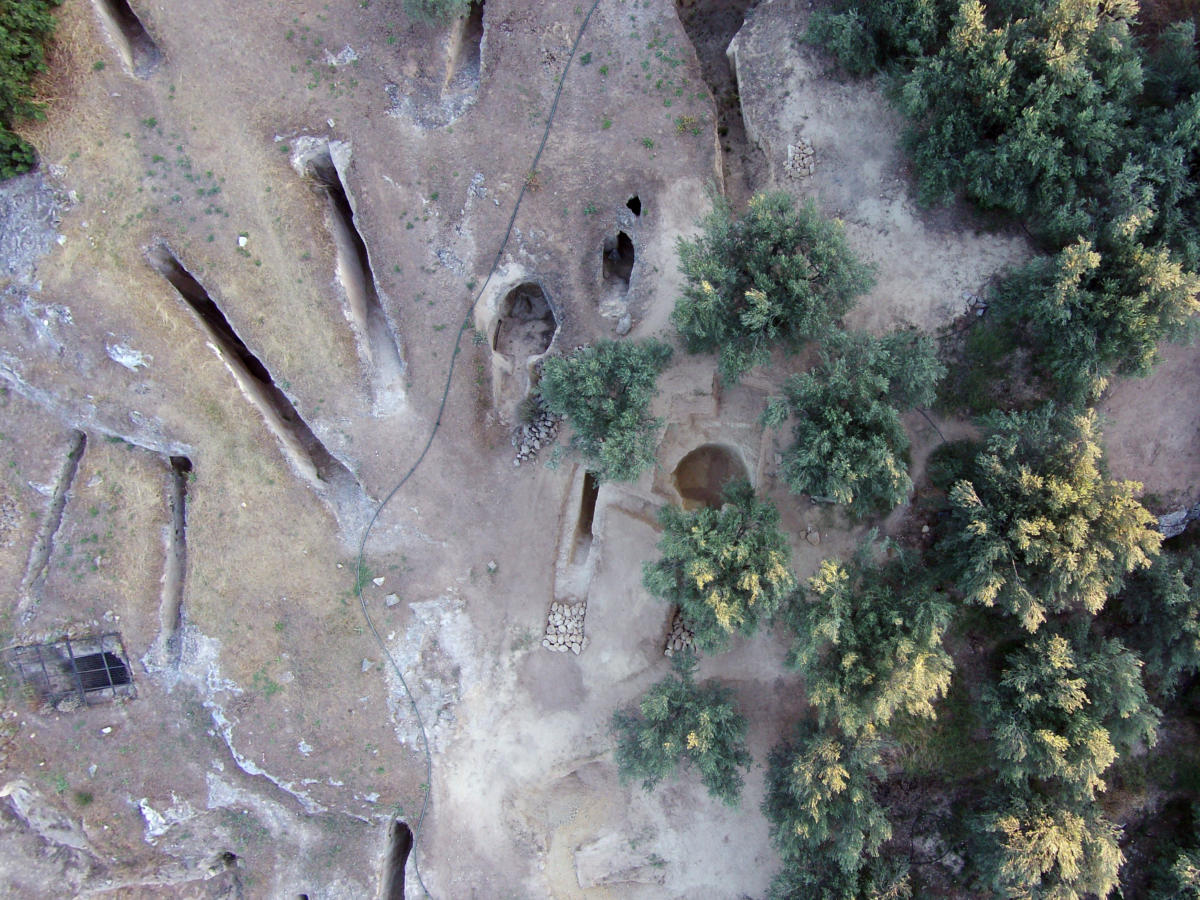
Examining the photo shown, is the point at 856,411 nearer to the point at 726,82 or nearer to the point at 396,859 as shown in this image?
the point at 726,82

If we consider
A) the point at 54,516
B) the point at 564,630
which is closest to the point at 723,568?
the point at 564,630

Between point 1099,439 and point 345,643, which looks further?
point 345,643

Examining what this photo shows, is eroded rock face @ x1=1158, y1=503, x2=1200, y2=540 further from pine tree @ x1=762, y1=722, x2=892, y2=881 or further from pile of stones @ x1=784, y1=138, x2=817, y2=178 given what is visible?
pile of stones @ x1=784, y1=138, x2=817, y2=178

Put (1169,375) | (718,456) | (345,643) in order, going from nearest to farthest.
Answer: (1169,375)
(345,643)
(718,456)

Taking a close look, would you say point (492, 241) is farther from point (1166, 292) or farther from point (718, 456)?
point (1166, 292)

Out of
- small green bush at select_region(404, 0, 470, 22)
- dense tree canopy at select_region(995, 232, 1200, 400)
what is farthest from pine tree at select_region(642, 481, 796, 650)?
small green bush at select_region(404, 0, 470, 22)

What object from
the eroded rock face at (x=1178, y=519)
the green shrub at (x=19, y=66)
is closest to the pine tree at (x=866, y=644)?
the eroded rock face at (x=1178, y=519)

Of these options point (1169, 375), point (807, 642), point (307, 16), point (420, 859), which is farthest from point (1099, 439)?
point (307, 16)
